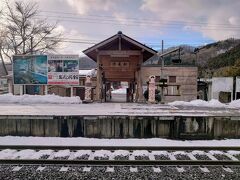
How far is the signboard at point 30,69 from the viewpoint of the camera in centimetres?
1747

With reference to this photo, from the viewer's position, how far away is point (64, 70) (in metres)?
17.5

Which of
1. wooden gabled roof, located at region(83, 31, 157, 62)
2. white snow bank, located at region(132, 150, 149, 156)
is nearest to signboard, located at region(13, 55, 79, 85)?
wooden gabled roof, located at region(83, 31, 157, 62)

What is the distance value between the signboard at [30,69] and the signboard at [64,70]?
47 centimetres

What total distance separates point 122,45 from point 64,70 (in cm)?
447

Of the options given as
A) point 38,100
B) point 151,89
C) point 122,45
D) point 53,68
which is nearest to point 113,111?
point 151,89

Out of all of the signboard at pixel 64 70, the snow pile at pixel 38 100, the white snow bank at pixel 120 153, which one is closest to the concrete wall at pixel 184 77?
the signboard at pixel 64 70

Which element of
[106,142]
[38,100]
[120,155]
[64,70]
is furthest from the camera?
[64,70]

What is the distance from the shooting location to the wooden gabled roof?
1725 centimetres

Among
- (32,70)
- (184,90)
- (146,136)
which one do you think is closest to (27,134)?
(146,136)

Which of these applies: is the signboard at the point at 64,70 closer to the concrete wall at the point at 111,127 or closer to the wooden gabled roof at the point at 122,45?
the wooden gabled roof at the point at 122,45

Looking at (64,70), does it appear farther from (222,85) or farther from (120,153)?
(222,85)

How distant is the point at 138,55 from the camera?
60.6ft

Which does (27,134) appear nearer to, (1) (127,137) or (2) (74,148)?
(2) (74,148)

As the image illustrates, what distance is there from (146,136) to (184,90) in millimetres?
22384
